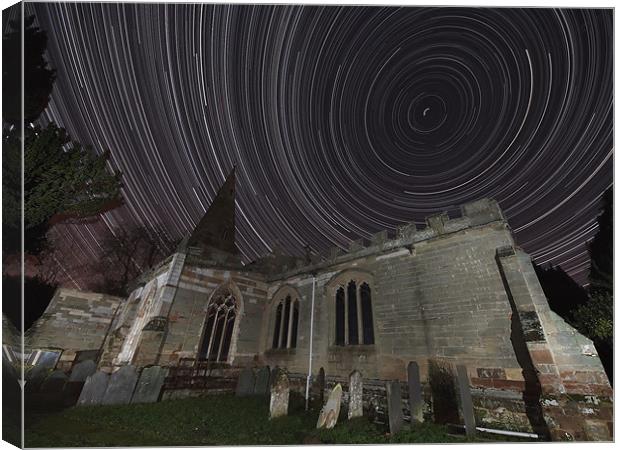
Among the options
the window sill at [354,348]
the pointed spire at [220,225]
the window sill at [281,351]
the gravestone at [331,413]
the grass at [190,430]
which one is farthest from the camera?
the pointed spire at [220,225]

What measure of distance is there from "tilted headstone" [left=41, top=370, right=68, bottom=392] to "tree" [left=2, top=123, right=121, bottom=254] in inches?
124

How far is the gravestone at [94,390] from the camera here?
6711mm

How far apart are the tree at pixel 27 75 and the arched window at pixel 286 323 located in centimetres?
946

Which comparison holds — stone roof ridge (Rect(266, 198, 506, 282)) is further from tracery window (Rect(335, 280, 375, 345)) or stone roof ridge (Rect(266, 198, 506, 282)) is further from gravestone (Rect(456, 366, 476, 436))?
gravestone (Rect(456, 366, 476, 436))

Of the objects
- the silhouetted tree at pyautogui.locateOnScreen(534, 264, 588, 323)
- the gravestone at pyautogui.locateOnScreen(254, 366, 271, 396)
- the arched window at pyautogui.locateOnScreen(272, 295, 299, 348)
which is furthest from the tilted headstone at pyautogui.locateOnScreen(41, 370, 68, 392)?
the silhouetted tree at pyautogui.locateOnScreen(534, 264, 588, 323)

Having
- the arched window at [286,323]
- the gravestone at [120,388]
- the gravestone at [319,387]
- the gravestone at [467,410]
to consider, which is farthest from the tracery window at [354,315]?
the gravestone at [120,388]

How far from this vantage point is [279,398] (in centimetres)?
641

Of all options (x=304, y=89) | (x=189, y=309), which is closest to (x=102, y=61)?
(x=304, y=89)

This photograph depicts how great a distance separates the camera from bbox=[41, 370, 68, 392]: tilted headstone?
6994mm

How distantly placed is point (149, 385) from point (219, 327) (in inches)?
158

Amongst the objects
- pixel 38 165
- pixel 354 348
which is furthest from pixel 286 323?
pixel 38 165

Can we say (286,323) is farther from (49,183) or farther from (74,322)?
(74,322)

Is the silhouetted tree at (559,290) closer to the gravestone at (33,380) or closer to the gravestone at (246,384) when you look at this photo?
the gravestone at (246,384)

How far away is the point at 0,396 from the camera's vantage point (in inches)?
178
